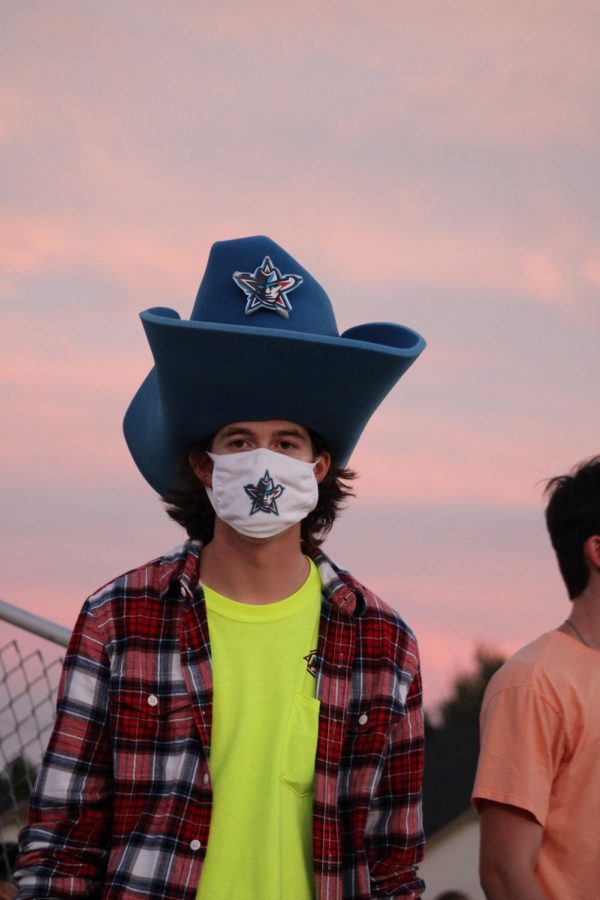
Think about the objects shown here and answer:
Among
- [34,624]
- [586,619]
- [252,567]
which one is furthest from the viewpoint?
[34,624]

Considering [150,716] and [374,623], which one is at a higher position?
[374,623]

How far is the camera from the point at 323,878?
3.35m

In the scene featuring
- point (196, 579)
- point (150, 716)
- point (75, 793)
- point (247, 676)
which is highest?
point (196, 579)

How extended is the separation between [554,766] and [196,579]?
1.21 meters

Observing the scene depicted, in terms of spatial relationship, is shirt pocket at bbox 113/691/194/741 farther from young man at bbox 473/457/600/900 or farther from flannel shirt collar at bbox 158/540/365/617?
young man at bbox 473/457/600/900

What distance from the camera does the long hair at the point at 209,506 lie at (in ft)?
12.9

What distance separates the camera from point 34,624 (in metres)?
5.09

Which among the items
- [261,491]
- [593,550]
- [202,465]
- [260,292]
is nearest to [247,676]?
[261,491]

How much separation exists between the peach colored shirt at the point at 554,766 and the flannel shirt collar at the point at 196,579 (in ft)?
1.83

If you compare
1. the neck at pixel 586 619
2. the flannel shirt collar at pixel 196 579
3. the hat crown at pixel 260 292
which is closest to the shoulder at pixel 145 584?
the flannel shirt collar at pixel 196 579

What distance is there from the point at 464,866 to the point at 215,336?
13.1 ft

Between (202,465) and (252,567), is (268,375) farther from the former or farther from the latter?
(252,567)

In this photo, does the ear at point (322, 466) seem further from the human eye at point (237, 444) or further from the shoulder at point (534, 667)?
the shoulder at point (534, 667)

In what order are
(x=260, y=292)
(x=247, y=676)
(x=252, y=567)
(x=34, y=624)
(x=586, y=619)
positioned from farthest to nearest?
1. (x=34, y=624)
2. (x=586, y=619)
3. (x=260, y=292)
4. (x=252, y=567)
5. (x=247, y=676)
